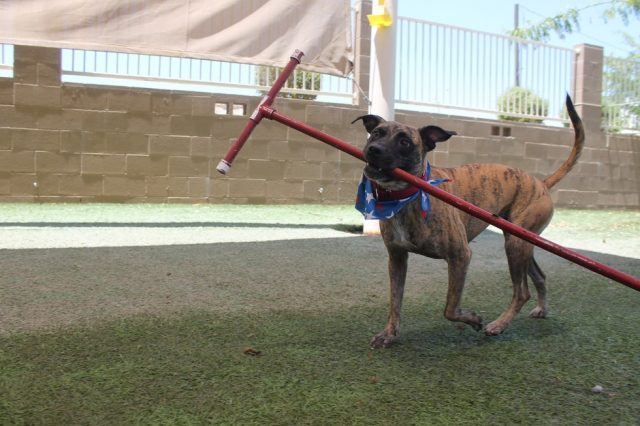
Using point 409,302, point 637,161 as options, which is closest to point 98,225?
point 409,302

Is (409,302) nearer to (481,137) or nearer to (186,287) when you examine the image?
(186,287)

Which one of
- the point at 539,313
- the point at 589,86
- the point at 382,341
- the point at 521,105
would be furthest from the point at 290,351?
the point at 589,86

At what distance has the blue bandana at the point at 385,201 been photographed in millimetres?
2299

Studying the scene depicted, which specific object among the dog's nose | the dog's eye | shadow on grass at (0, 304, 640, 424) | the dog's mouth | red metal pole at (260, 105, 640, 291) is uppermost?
the dog's eye

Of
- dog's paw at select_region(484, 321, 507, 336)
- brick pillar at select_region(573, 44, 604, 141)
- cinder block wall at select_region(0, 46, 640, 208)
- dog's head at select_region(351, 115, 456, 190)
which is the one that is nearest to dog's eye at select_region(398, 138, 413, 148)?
dog's head at select_region(351, 115, 456, 190)

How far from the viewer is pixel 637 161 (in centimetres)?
1071

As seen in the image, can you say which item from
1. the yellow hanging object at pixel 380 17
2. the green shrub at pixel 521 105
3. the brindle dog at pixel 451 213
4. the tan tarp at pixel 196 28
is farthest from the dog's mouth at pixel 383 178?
the green shrub at pixel 521 105

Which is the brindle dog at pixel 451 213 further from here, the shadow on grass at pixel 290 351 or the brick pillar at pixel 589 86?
the brick pillar at pixel 589 86

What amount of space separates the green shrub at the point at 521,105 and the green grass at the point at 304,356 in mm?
6131

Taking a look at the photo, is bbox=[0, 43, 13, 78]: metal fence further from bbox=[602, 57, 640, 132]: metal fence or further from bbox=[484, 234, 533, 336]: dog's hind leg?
bbox=[602, 57, 640, 132]: metal fence

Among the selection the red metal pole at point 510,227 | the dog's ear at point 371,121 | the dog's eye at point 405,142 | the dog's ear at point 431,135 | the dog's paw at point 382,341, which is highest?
the dog's ear at point 371,121

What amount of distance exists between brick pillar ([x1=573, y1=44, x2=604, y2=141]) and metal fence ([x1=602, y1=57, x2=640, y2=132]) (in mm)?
200

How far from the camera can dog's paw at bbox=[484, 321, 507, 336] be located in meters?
2.63

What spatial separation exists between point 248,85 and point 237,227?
2.62 meters
